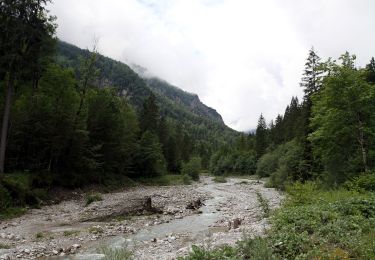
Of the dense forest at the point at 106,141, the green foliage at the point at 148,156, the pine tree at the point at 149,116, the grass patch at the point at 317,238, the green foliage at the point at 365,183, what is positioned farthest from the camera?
the pine tree at the point at 149,116

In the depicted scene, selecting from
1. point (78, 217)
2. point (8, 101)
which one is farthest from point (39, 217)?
point (8, 101)

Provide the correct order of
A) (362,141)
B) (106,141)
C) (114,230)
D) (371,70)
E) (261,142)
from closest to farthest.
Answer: (114,230), (362,141), (106,141), (371,70), (261,142)

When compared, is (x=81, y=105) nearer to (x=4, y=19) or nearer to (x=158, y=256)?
(x=4, y=19)

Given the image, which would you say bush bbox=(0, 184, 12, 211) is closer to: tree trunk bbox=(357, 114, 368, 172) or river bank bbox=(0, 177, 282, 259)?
river bank bbox=(0, 177, 282, 259)

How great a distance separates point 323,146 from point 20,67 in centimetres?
2214

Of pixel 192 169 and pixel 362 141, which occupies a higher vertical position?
pixel 362 141

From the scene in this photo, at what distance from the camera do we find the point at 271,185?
58.9 metres

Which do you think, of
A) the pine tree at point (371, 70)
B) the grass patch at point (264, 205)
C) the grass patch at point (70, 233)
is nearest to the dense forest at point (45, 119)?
the grass patch at point (70, 233)

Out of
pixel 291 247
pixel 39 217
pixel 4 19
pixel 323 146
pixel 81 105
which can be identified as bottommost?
pixel 39 217

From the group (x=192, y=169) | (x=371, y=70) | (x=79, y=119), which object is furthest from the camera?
(x=192, y=169)

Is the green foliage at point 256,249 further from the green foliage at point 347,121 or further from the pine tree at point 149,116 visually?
the pine tree at point 149,116

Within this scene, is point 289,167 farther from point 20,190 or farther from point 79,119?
point 20,190

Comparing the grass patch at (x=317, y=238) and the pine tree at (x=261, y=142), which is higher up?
the pine tree at (x=261, y=142)

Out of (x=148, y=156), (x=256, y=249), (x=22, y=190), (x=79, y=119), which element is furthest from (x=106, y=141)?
(x=256, y=249)
